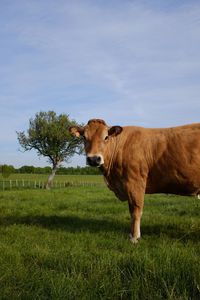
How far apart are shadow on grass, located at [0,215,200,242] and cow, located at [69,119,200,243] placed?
937mm

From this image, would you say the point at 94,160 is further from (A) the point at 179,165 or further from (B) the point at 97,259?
(B) the point at 97,259

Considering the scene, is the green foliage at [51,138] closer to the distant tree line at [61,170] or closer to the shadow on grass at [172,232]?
the shadow on grass at [172,232]

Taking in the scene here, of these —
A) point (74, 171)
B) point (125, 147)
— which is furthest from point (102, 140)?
point (74, 171)

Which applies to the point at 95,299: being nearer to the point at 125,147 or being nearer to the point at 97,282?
the point at 97,282

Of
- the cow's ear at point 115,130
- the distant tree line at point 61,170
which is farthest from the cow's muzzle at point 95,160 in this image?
the distant tree line at point 61,170

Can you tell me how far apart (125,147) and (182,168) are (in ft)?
Answer: 5.26

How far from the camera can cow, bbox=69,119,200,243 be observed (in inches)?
383

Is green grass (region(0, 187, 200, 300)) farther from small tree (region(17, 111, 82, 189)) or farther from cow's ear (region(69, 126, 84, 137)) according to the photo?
small tree (region(17, 111, 82, 189))

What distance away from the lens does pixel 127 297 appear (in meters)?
4.87

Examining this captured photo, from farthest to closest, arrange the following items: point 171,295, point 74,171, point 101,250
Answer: point 74,171 < point 101,250 < point 171,295

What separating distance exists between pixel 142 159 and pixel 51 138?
181ft

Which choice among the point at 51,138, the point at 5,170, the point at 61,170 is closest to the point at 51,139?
the point at 51,138

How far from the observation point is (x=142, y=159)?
10.2 meters

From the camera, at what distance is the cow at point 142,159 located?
31.9 feet
